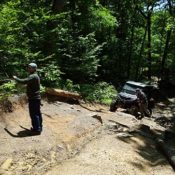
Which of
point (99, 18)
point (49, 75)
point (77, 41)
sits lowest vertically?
point (49, 75)

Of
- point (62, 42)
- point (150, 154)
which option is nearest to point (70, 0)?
point (62, 42)

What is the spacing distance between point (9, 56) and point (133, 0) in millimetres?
25114

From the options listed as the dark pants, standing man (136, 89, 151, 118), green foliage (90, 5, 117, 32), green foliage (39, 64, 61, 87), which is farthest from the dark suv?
the dark pants

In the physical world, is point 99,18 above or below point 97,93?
above

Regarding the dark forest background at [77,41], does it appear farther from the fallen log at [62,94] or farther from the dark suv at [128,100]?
the dark suv at [128,100]

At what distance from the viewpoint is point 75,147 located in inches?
431

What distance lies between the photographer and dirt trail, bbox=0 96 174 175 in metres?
9.22

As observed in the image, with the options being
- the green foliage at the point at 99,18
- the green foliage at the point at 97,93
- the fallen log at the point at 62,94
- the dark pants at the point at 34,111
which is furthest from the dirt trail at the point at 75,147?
the green foliage at the point at 99,18

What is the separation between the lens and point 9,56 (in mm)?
14695

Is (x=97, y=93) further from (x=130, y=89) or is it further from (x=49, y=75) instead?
(x=49, y=75)

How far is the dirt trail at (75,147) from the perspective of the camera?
9.22 m

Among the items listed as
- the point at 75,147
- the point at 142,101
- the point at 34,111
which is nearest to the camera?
the point at 34,111

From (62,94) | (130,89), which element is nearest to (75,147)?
(62,94)

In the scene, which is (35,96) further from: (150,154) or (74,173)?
(150,154)
